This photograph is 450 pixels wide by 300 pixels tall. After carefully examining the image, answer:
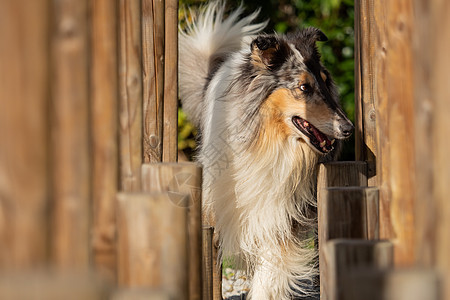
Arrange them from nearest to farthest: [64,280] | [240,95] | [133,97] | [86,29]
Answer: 1. [64,280]
2. [86,29]
3. [133,97]
4. [240,95]

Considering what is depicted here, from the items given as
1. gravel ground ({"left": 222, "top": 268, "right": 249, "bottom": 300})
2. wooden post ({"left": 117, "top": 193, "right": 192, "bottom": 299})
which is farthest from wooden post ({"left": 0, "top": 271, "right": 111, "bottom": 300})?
gravel ground ({"left": 222, "top": 268, "right": 249, "bottom": 300})

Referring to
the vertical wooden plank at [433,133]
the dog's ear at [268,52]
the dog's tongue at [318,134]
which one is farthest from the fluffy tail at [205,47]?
the vertical wooden plank at [433,133]

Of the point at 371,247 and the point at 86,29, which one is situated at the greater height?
the point at 86,29

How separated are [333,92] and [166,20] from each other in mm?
1278

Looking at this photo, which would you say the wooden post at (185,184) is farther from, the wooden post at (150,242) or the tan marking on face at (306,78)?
the tan marking on face at (306,78)

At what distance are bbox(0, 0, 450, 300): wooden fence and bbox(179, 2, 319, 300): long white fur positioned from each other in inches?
67.3

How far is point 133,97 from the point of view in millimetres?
2359

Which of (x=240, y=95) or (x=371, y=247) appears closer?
(x=371, y=247)

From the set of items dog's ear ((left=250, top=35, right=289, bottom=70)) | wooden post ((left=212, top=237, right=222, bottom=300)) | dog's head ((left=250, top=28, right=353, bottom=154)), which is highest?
dog's ear ((left=250, top=35, right=289, bottom=70))

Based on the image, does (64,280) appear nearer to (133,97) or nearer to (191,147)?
(133,97)

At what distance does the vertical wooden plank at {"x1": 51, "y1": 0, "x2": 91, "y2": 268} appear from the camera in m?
1.81

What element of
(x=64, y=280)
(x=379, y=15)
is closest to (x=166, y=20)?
(x=379, y=15)

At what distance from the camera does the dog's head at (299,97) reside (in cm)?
413

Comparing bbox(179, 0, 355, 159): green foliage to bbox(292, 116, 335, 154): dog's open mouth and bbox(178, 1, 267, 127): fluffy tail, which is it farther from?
bbox(292, 116, 335, 154): dog's open mouth
